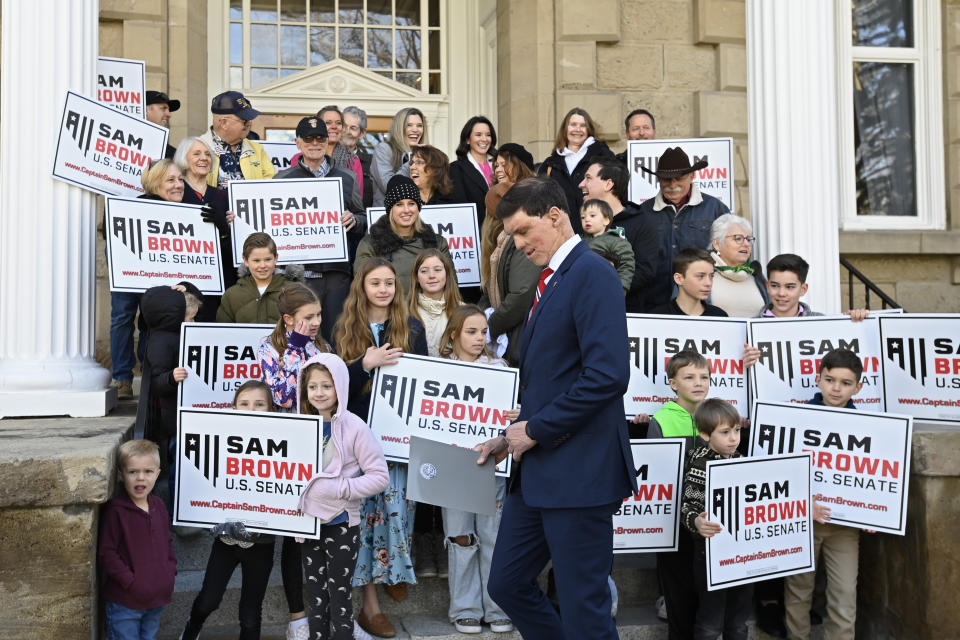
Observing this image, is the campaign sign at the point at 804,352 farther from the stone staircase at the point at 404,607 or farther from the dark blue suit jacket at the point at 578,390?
the dark blue suit jacket at the point at 578,390

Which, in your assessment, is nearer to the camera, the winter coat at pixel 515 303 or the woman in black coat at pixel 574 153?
the winter coat at pixel 515 303

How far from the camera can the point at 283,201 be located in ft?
23.1

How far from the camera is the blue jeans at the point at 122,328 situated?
7.21 meters

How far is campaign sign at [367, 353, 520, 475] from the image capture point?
18.7ft

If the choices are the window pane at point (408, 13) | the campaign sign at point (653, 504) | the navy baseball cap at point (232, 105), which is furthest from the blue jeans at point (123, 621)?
the window pane at point (408, 13)

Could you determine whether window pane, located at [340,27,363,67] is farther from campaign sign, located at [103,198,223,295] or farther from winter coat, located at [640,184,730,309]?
winter coat, located at [640,184,730,309]

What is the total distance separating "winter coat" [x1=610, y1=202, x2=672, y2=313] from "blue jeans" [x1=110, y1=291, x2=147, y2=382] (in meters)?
3.18

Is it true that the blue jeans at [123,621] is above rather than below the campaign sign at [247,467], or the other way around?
below

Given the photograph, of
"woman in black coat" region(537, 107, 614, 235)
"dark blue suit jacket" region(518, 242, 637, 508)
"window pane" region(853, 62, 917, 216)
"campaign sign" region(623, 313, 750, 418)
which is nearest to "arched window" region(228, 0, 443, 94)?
"woman in black coat" region(537, 107, 614, 235)

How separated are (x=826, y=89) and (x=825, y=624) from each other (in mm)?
3443

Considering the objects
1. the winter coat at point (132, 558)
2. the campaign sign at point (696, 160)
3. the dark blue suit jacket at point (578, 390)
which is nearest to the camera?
the dark blue suit jacket at point (578, 390)

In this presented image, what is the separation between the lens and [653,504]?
547cm

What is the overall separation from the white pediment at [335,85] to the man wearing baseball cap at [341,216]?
3564mm

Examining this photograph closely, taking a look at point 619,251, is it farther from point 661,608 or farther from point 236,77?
point 236,77
